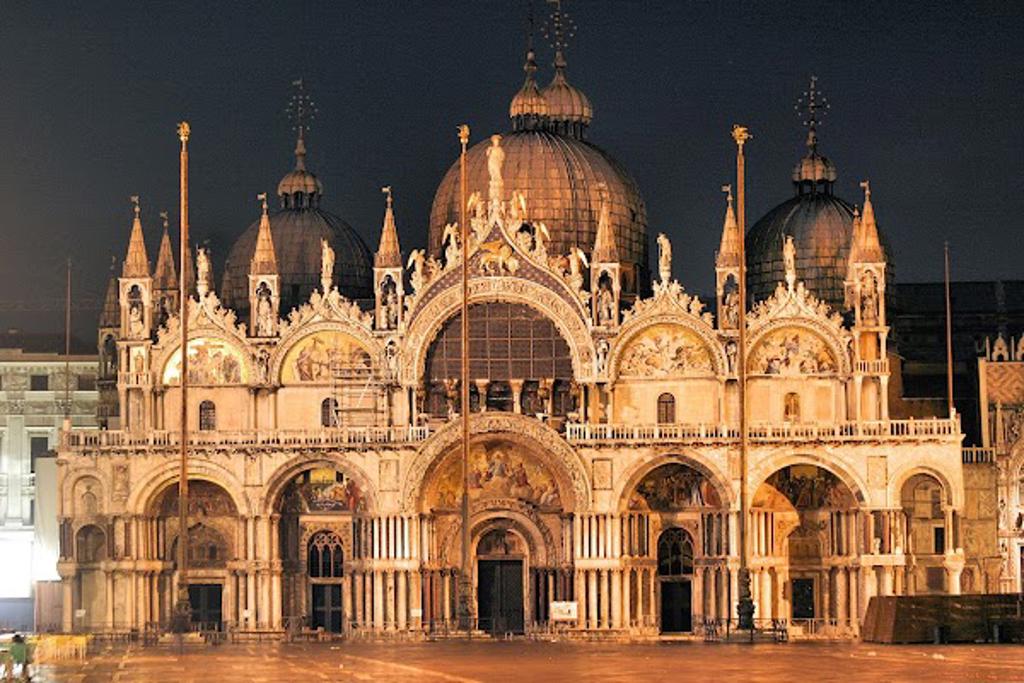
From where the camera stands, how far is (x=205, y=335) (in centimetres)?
11869

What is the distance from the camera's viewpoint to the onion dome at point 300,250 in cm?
12575

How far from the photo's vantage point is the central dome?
4771 inches

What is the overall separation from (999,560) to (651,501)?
42.5 ft

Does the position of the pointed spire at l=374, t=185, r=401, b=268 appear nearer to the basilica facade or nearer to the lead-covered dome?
the basilica facade

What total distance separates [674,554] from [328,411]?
14011 millimetres

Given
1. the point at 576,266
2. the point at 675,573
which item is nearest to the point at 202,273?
the point at 576,266

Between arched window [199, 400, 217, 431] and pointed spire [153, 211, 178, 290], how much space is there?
616 centimetres

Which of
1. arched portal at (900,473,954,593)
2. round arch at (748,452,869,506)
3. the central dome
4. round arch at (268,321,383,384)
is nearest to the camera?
round arch at (748,452,869,506)

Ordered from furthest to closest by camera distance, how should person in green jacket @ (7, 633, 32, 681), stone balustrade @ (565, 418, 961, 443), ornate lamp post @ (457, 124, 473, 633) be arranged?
stone balustrade @ (565, 418, 961, 443) < ornate lamp post @ (457, 124, 473, 633) < person in green jacket @ (7, 633, 32, 681)

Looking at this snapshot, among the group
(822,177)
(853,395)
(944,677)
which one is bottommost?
(944,677)

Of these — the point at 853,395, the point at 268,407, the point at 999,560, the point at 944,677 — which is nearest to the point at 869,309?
the point at 853,395

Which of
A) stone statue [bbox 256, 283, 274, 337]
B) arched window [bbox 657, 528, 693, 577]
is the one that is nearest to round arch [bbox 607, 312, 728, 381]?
arched window [bbox 657, 528, 693, 577]

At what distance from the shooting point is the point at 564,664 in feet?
284

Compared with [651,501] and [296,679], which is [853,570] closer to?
[651,501]
